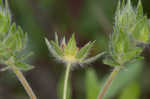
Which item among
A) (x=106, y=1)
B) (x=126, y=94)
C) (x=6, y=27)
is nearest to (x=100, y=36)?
(x=106, y=1)

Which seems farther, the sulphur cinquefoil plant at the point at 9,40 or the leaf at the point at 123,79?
the leaf at the point at 123,79

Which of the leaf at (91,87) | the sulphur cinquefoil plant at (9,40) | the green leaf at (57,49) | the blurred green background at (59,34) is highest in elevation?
the blurred green background at (59,34)

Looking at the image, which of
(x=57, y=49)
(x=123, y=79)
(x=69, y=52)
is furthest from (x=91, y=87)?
(x=57, y=49)

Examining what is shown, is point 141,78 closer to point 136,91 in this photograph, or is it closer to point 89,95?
point 136,91

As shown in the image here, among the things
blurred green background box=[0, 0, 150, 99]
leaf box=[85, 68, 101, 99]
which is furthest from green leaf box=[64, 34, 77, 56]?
blurred green background box=[0, 0, 150, 99]

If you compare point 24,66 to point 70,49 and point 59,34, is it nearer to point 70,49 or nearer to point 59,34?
point 70,49

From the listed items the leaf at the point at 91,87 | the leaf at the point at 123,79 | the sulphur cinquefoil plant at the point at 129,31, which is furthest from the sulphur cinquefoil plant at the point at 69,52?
the leaf at the point at 123,79

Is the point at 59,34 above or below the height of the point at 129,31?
above

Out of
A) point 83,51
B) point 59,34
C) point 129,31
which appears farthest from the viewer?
point 59,34

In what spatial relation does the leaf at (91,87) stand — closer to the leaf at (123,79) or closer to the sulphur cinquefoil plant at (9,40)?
the leaf at (123,79)
